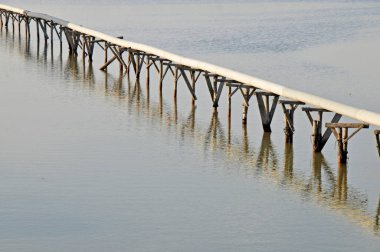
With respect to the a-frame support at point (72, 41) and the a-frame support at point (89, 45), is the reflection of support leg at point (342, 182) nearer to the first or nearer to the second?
the a-frame support at point (89, 45)

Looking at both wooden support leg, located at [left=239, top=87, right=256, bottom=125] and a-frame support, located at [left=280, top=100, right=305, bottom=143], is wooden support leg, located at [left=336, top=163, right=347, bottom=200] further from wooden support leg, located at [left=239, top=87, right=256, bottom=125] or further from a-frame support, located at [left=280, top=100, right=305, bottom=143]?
wooden support leg, located at [left=239, top=87, right=256, bottom=125]

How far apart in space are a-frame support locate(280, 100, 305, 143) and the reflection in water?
0.29m

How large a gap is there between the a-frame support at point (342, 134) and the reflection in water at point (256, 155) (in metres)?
0.25

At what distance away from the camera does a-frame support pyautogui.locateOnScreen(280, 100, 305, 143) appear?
25.8 m

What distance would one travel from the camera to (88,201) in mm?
20906

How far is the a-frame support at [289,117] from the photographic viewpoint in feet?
84.7

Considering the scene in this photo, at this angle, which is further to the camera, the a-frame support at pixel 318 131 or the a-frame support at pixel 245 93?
the a-frame support at pixel 245 93

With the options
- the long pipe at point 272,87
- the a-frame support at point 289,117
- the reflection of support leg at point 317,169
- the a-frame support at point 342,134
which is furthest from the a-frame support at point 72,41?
the a-frame support at point 342,134

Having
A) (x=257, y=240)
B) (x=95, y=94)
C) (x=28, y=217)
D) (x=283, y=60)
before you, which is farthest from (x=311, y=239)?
(x=283, y=60)

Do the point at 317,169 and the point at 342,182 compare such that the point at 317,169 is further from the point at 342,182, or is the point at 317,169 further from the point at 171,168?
the point at 171,168

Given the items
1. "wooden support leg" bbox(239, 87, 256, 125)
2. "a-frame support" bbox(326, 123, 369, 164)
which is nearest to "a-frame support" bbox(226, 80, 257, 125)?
"wooden support leg" bbox(239, 87, 256, 125)

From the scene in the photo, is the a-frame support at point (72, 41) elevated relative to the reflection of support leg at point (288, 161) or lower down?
elevated

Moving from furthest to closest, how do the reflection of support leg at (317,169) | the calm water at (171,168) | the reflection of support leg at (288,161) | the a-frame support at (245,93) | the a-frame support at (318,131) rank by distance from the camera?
the a-frame support at (245,93)
the a-frame support at (318,131)
the reflection of support leg at (288,161)
the reflection of support leg at (317,169)
the calm water at (171,168)

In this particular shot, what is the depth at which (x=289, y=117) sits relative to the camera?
2603 cm
